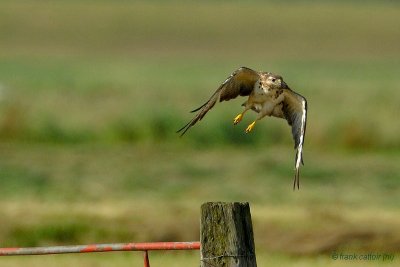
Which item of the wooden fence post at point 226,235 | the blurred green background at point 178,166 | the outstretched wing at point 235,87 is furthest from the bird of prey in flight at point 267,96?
the blurred green background at point 178,166

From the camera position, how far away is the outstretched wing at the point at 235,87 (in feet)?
26.9

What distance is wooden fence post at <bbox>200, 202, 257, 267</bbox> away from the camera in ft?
21.9

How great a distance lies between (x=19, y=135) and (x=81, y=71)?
73.3 feet

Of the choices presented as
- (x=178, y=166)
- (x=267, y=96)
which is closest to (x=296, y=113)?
(x=267, y=96)

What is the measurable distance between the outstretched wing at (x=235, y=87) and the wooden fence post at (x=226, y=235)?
140cm

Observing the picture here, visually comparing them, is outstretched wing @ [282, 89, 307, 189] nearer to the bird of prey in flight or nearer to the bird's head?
the bird of prey in flight

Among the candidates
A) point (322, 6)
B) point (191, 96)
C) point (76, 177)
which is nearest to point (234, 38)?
point (322, 6)

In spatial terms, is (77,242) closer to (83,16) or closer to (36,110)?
(36,110)

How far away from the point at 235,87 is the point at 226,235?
2.08 m

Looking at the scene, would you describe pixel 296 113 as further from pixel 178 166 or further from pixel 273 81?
pixel 178 166

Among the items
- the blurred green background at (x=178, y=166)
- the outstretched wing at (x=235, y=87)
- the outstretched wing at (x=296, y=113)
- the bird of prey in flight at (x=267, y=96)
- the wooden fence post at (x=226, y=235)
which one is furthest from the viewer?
the blurred green background at (x=178, y=166)

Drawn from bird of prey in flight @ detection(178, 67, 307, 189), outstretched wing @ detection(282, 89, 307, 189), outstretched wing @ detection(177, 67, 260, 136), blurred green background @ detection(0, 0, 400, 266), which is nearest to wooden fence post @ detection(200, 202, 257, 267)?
outstretched wing @ detection(177, 67, 260, 136)

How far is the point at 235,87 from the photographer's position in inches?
339

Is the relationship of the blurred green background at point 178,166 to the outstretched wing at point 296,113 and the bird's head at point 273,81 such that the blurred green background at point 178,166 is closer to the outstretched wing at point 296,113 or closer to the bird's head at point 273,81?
the outstretched wing at point 296,113
